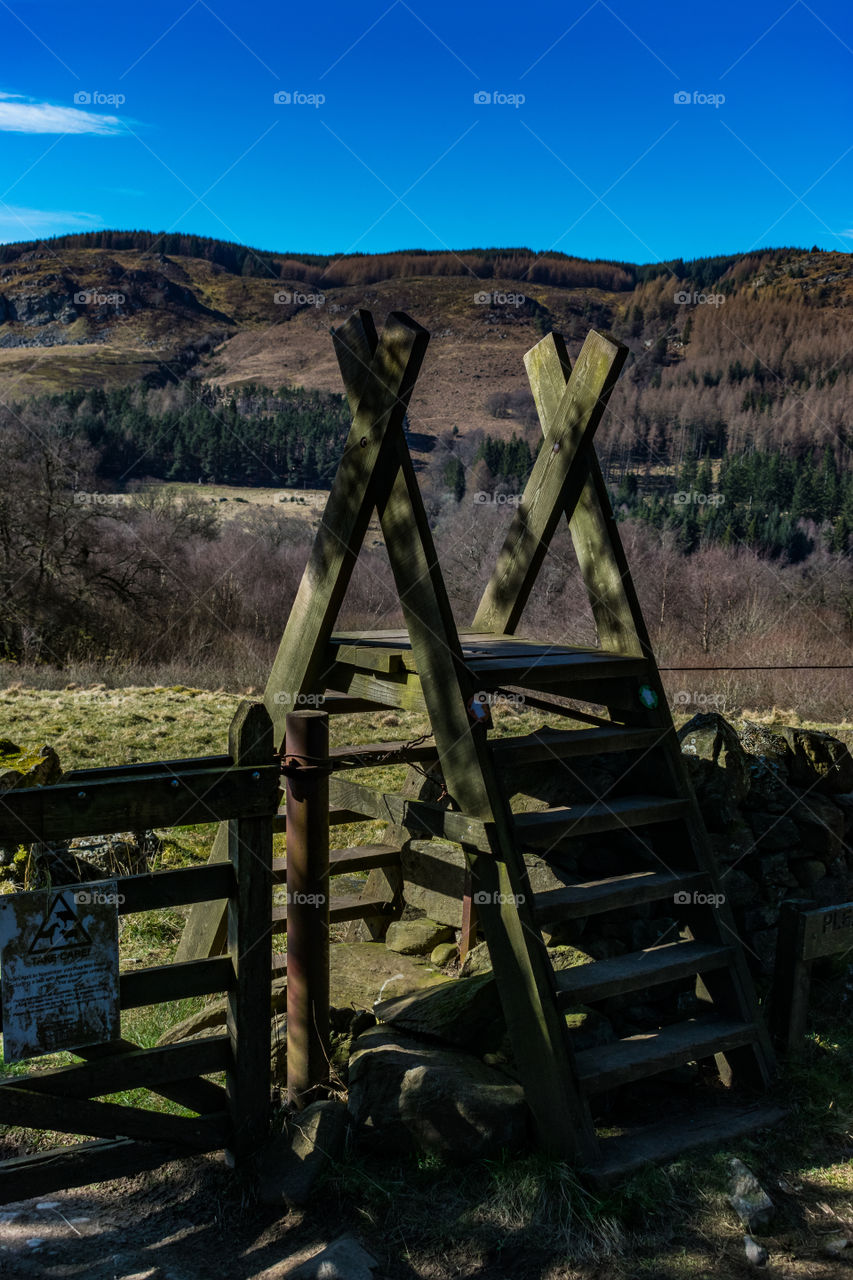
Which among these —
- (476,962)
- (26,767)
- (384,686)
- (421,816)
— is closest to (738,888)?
(476,962)

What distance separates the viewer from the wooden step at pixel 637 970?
13.6 feet

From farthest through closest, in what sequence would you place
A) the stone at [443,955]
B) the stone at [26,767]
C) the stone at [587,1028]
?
the stone at [26,767] → the stone at [443,955] → the stone at [587,1028]

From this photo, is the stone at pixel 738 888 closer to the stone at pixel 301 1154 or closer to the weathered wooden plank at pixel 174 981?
the stone at pixel 301 1154

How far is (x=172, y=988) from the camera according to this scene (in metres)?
3.81

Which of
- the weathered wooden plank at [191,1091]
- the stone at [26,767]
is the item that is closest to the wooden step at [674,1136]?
the weathered wooden plank at [191,1091]

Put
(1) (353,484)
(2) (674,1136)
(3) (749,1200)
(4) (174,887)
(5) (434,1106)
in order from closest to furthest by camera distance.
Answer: (3) (749,1200) → (4) (174,887) → (5) (434,1106) → (2) (674,1136) → (1) (353,484)

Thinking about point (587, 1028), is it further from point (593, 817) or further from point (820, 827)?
point (820, 827)

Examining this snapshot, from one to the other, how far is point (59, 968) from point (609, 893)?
90.1 inches

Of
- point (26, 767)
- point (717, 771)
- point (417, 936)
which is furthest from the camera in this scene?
point (26, 767)

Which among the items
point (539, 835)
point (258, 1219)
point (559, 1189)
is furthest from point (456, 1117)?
point (539, 835)

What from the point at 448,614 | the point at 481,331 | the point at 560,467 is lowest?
the point at 448,614

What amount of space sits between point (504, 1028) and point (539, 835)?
944mm

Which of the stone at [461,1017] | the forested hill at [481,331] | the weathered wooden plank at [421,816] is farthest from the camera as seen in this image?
the forested hill at [481,331]

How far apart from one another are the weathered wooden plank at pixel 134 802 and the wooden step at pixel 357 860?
1471 mm
